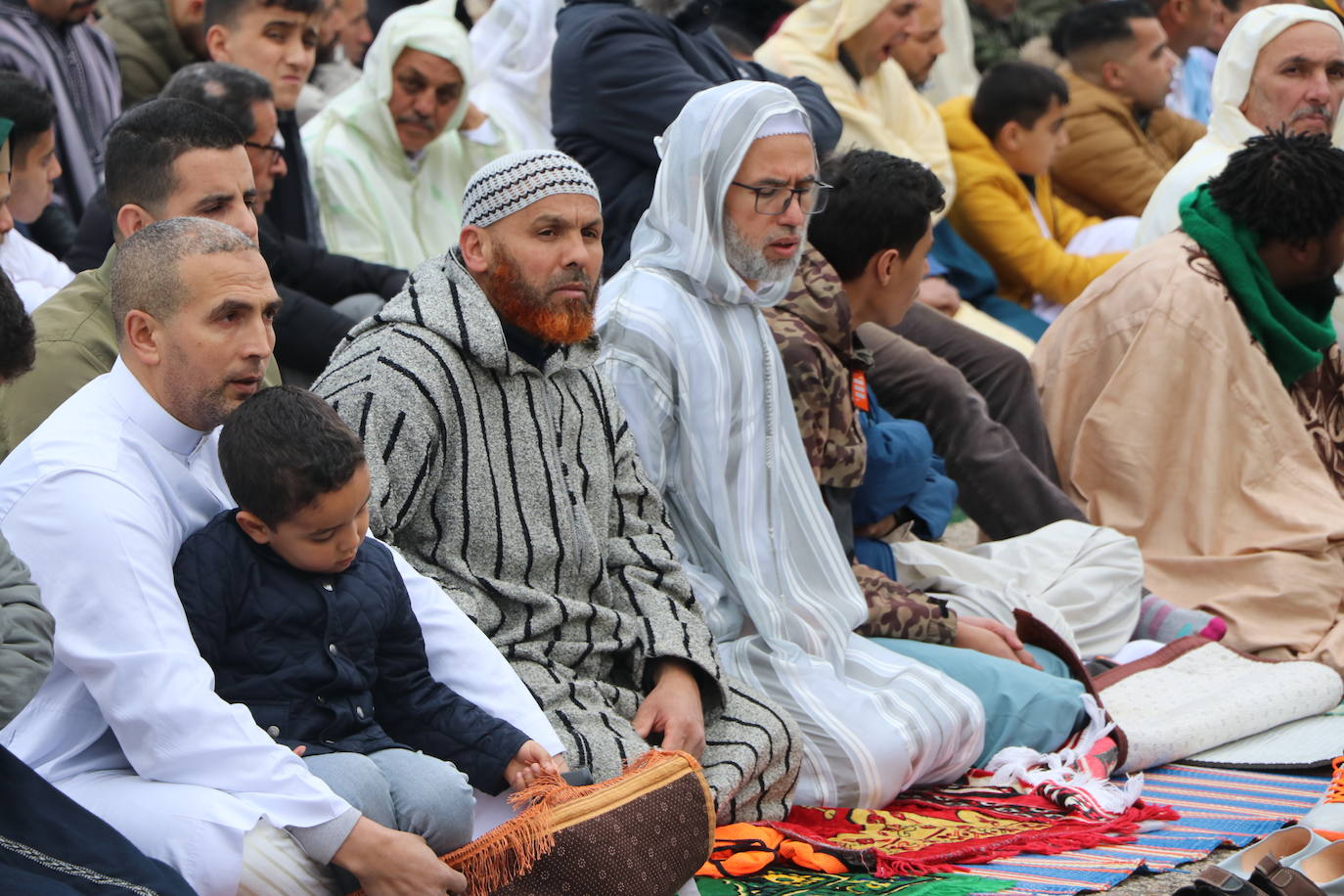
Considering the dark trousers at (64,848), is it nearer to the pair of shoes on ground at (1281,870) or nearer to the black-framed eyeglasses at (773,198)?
the pair of shoes on ground at (1281,870)

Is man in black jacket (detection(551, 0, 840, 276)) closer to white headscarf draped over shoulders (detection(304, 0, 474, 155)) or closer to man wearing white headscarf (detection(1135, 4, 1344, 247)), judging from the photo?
white headscarf draped over shoulders (detection(304, 0, 474, 155))

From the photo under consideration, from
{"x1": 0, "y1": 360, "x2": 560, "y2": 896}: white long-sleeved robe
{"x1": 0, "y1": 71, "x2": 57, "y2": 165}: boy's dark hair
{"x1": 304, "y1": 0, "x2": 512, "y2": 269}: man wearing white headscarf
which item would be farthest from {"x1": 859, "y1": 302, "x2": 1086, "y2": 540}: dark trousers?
{"x1": 0, "y1": 360, "x2": 560, "y2": 896}: white long-sleeved robe

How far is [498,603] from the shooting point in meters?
3.99

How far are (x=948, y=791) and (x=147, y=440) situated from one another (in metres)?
2.37

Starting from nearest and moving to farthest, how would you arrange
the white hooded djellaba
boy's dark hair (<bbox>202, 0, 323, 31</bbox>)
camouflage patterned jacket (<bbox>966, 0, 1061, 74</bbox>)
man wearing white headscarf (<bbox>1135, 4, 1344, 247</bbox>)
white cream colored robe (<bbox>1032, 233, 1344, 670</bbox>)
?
the white hooded djellaba
white cream colored robe (<bbox>1032, 233, 1344, 670</bbox>)
boy's dark hair (<bbox>202, 0, 323, 31</bbox>)
man wearing white headscarf (<bbox>1135, 4, 1344, 247</bbox>)
camouflage patterned jacket (<bbox>966, 0, 1061, 74</bbox>)

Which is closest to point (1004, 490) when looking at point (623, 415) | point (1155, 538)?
point (1155, 538)

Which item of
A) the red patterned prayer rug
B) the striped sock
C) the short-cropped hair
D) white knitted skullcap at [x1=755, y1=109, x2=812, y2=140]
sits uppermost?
white knitted skullcap at [x1=755, y1=109, x2=812, y2=140]

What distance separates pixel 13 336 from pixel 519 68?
5100 millimetres

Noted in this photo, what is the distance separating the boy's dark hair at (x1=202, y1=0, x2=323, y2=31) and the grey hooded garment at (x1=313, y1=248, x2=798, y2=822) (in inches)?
104

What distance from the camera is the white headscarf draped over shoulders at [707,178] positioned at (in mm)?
4809

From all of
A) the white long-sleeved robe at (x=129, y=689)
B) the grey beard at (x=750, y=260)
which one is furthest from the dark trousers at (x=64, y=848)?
the grey beard at (x=750, y=260)

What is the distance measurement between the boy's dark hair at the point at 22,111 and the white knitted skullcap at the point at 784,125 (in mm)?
2021

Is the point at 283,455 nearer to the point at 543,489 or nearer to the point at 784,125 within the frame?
the point at 543,489

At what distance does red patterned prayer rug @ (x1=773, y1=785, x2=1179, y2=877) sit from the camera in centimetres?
406
